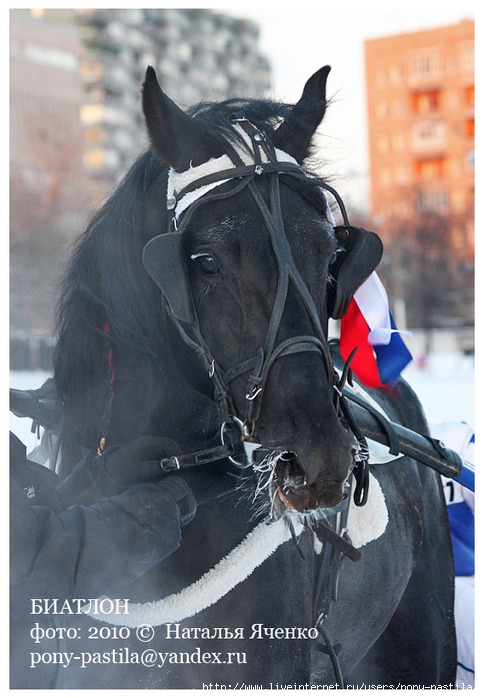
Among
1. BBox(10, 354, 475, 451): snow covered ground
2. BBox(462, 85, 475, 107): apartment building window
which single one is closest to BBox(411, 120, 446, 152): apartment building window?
BBox(10, 354, 475, 451): snow covered ground

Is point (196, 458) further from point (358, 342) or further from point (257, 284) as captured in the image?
point (358, 342)

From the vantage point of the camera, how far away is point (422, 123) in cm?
621

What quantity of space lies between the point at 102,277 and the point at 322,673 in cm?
116

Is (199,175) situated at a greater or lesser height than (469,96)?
lesser

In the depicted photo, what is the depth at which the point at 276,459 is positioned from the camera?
1.43 metres

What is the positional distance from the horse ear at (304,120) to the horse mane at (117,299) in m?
0.02

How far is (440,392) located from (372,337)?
288 cm

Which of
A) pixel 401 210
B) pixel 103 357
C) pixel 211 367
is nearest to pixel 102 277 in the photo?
pixel 103 357

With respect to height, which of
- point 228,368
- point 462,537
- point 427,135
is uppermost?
point 427,135

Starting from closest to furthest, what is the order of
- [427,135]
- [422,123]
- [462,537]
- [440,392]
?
1. [462,537]
2. [440,392]
3. [422,123]
4. [427,135]
